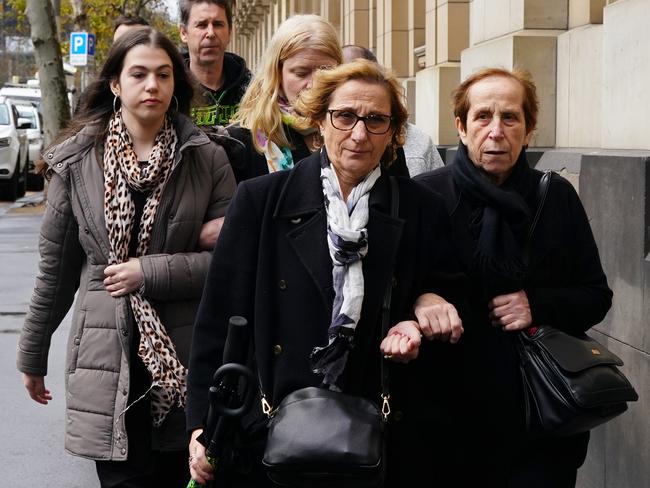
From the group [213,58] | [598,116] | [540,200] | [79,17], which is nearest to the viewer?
[540,200]

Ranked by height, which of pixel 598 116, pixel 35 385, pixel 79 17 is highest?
pixel 79 17

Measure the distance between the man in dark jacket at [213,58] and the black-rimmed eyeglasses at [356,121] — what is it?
7.83ft

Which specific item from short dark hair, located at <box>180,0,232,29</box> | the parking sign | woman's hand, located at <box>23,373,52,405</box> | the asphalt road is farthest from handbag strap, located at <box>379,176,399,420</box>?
the parking sign

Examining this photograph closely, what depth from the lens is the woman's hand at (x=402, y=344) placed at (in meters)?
3.20

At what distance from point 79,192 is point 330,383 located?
1.58m

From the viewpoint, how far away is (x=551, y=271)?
12.9 feet

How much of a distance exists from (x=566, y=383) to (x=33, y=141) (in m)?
29.7

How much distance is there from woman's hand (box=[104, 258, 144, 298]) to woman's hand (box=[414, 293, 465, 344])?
4.40 feet

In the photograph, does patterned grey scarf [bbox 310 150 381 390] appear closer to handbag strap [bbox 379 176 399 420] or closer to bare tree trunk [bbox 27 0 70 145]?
handbag strap [bbox 379 176 399 420]

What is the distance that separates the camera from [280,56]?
15.5ft

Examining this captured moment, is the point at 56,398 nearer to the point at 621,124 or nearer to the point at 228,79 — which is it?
the point at 228,79

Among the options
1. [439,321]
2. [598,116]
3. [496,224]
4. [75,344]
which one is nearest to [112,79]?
[75,344]

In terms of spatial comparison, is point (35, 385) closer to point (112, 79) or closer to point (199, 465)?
point (112, 79)

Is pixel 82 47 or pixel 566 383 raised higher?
pixel 82 47
